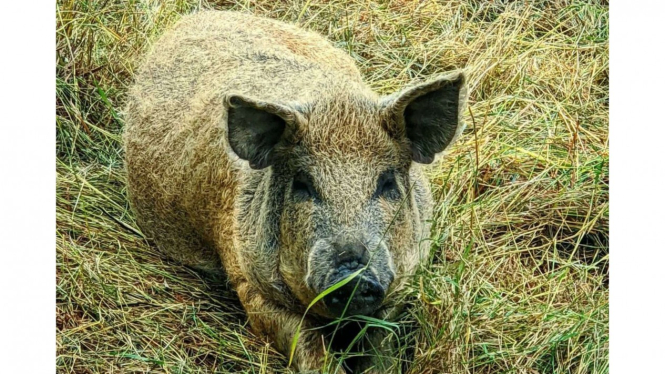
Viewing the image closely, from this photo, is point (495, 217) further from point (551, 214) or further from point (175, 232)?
point (175, 232)

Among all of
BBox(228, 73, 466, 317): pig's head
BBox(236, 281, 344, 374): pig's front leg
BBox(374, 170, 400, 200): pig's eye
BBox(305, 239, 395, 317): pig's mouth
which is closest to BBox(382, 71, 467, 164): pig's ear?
BBox(228, 73, 466, 317): pig's head

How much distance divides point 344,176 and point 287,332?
3.72ft

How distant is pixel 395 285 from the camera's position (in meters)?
5.54

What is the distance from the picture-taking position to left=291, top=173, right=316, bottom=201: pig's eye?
16.9ft

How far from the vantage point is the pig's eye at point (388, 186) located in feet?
17.0

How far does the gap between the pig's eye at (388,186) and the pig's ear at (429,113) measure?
0.23 metres

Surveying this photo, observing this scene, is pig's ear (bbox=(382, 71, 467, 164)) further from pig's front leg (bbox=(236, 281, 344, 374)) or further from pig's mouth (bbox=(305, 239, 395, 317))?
pig's front leg (bbox=(236, 281, 344, 374))

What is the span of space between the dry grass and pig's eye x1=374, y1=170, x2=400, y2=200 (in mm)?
669

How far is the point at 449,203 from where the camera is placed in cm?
680

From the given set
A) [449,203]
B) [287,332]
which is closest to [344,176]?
[287,332]

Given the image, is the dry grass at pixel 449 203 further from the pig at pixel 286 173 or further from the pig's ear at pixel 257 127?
the pig's ear at pixel 257 127

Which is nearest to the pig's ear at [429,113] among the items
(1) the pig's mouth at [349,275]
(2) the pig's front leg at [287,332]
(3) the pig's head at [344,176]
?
(3) the pig's head at [344,176]

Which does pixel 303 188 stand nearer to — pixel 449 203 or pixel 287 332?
pixel 287 332

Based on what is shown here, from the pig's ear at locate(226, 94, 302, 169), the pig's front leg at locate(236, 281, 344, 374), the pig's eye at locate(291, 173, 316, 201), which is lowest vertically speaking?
the pig's front leg at locate(236, 281, 344, 374)
